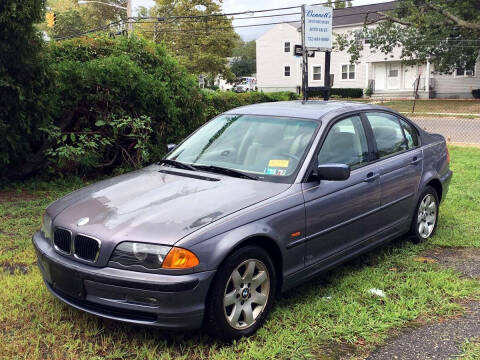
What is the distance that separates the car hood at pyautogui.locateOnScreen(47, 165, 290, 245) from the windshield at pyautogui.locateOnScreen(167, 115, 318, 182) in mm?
215

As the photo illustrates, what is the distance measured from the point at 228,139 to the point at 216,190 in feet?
3.19

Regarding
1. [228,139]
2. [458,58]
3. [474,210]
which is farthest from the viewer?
[458,58]

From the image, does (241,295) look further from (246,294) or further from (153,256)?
(153,256)

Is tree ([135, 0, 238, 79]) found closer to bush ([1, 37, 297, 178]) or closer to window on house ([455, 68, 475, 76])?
window on house ([455, 68, 475, 76])

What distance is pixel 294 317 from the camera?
3.81m

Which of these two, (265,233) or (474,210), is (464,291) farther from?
(474,210)

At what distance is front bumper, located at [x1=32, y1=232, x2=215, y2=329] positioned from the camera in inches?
120

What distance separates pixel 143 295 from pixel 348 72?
4204cm

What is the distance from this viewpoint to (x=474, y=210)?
6824 millimetres

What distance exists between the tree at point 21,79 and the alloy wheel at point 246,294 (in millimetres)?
5116

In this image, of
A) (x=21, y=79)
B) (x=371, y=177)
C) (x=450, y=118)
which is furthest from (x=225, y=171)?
(x=450, y=118)

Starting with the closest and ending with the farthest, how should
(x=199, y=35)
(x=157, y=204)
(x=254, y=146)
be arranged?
(x=157, y=204) < (x=254, y=146) < (x=199, y=35)

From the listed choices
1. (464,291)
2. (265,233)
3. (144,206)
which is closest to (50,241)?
(144,206)

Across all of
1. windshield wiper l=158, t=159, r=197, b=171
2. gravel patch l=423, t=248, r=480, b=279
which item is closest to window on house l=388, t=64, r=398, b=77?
gravel patch l=423, t=248, r=480, b=279
